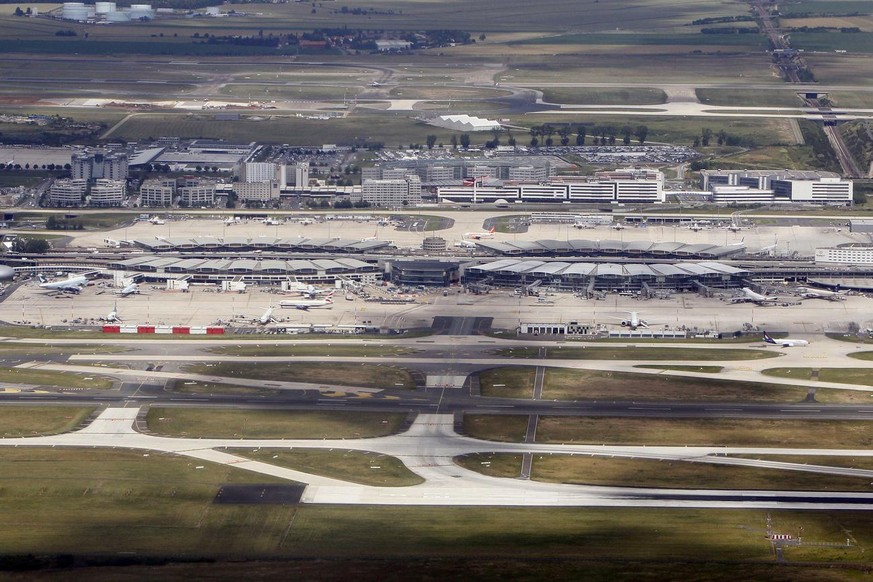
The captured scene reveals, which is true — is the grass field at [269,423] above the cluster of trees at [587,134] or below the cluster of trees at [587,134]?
below

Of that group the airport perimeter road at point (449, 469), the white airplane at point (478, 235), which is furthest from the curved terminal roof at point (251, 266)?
the airport perimeter road at point (449, 469)

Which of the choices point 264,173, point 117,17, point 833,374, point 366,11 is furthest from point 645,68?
point 833,374

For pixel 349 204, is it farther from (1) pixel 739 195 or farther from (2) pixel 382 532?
(2) pixel 382 532

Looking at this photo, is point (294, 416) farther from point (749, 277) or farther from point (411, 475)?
point (749, 277)

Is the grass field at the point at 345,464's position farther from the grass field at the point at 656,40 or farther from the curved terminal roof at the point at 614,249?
the grass field at the point at 656,40

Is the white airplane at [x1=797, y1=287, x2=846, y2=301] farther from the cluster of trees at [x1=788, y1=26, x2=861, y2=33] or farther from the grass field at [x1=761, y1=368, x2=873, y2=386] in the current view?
the cluster of trees at [x1=788, y1=26, x2=861, y2=33]

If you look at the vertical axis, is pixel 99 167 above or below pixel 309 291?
above

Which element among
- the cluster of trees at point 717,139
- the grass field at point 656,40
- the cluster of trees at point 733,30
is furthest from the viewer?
the cluster of trees at point 733,30
